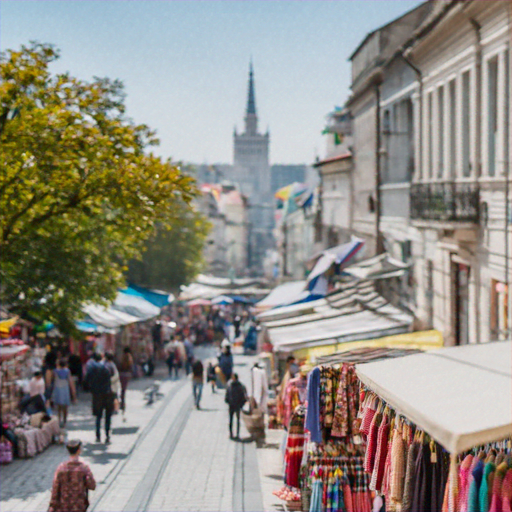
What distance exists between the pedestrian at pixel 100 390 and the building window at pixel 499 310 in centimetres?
673

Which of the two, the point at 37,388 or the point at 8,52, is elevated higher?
the point at 8,52

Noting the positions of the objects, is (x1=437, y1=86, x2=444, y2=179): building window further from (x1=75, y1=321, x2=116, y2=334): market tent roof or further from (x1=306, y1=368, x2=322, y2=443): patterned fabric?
(x1=306, y1=368, x2=322, y2=443): patterned fabric

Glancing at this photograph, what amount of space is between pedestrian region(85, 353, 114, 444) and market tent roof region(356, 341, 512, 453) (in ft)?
35.5

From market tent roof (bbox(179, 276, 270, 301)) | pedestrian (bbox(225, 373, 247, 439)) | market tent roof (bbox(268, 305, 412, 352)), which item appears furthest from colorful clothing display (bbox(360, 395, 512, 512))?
market tent roof (bbox(179, 276, 270, 301))

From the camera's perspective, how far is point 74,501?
1104 cm

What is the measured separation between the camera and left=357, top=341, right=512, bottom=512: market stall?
211 inches

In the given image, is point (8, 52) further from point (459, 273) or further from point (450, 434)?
point (450, 434)

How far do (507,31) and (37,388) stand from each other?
33.9 ft

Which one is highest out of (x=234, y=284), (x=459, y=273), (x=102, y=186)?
(x=102, y=186)

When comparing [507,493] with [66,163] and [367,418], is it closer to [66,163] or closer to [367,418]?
[367,418]

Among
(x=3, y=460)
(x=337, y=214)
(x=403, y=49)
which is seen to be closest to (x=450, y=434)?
(x=3, y=460)

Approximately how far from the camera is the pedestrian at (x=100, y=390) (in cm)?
1808

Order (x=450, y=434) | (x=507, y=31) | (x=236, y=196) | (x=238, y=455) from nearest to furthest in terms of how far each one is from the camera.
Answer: (x=450, y=434) → (x=507, y=31) → (x=238, y=455) → (x=236, y=196)

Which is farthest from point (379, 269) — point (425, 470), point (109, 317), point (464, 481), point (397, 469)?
point (464, 481)
